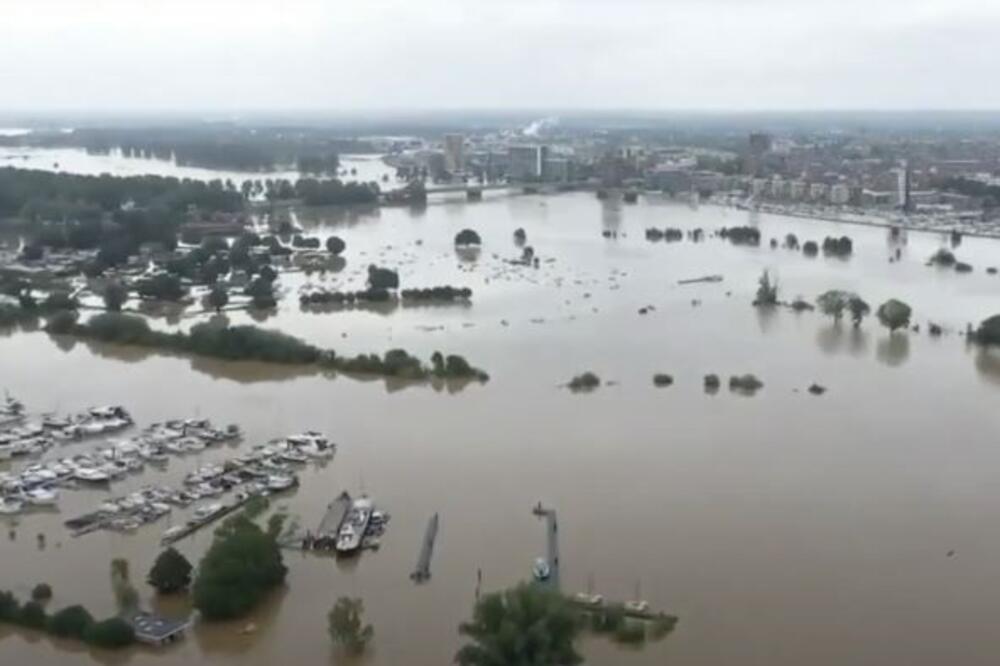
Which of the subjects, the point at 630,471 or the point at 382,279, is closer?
the point at 630,471

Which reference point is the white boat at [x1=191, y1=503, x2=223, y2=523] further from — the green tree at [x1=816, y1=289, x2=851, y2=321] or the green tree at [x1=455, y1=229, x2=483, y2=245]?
the green tree at [x1=455, y1=229, x2=483, y2=245]

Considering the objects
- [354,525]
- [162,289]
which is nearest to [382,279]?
[162,289]

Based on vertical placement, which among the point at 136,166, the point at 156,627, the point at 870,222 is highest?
the point at 136,166

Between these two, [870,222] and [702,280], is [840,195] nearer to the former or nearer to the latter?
[870,222]

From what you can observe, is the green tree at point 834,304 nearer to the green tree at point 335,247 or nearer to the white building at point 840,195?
the green tree at point 335,247

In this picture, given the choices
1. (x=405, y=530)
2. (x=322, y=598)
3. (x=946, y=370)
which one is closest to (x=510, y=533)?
(x=405, y=530)

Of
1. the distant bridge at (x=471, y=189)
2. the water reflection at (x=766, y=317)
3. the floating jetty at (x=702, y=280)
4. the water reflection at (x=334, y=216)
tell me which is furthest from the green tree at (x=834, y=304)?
the distant bridge at (x=471, y=189)

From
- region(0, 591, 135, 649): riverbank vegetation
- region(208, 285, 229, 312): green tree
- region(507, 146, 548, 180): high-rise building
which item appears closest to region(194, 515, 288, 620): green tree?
region(0, 591, 135, 649): riverbank vegetation
